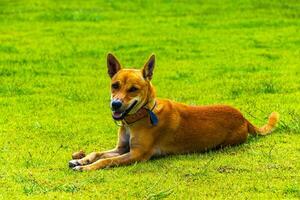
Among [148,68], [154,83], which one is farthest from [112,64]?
[154,83]

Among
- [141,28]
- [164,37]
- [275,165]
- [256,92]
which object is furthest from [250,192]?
[141,28]

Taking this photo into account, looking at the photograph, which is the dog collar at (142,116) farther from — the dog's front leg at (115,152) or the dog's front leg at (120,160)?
the dog's front leg at (120,160)

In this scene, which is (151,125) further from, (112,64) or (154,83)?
(154,83)

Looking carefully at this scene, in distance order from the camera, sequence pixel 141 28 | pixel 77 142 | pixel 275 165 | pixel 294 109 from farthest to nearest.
A: pixel 141 28, pixel 294 109, pixel 77 142, pixel 275 165

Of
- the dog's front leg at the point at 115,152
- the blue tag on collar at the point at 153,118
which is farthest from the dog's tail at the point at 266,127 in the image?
the dog's front leg at the point at 115,152

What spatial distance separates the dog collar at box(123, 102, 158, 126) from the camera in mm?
9930

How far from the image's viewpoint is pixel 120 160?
9578 mm

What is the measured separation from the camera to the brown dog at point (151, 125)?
9.67m

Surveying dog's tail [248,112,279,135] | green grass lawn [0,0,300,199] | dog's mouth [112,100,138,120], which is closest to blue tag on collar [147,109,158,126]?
dog's mouth [112,100,138,120]

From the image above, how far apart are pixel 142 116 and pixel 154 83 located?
574 centimetres

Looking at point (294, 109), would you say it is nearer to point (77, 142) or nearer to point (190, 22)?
point (77, 142)

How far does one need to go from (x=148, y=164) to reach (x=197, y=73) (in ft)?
23.1

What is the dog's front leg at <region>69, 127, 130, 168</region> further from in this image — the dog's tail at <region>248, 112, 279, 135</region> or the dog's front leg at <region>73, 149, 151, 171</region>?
the dog's tail at <region>248, 112, 279, 135</region>

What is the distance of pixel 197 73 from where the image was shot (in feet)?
54.0
